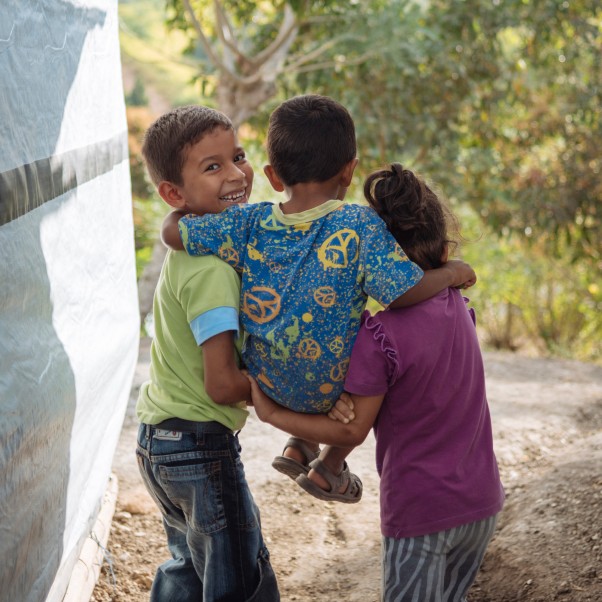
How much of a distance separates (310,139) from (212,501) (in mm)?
808

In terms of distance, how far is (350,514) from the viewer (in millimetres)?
3562

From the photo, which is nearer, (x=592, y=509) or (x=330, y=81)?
(x=592, y=509)

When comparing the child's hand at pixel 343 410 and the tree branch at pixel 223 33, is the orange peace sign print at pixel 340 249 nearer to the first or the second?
the child's hand at pixel 343 410

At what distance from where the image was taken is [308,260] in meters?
1.74

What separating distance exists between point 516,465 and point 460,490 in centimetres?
241

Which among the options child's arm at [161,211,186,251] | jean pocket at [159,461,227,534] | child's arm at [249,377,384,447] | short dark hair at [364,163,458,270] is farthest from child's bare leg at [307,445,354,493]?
child's arm at [161,211,186,251]

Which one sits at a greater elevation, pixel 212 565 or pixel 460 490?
pixel 460 490

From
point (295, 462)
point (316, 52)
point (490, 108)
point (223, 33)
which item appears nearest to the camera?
point (295, 462)

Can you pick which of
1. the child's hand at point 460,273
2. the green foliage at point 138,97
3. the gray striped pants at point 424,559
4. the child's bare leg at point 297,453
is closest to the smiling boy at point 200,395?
the child's bare leg at point 297,453

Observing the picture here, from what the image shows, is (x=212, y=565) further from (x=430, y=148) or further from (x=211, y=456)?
(x=430, y=148)

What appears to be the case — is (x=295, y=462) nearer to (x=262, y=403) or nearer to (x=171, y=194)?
(x=262, y=403)

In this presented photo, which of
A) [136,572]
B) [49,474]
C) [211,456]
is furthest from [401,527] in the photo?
[136,572]

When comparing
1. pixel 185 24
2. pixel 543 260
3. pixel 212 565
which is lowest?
pixel 543 260

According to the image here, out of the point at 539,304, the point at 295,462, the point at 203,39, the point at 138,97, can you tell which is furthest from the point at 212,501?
the point at 138,97
